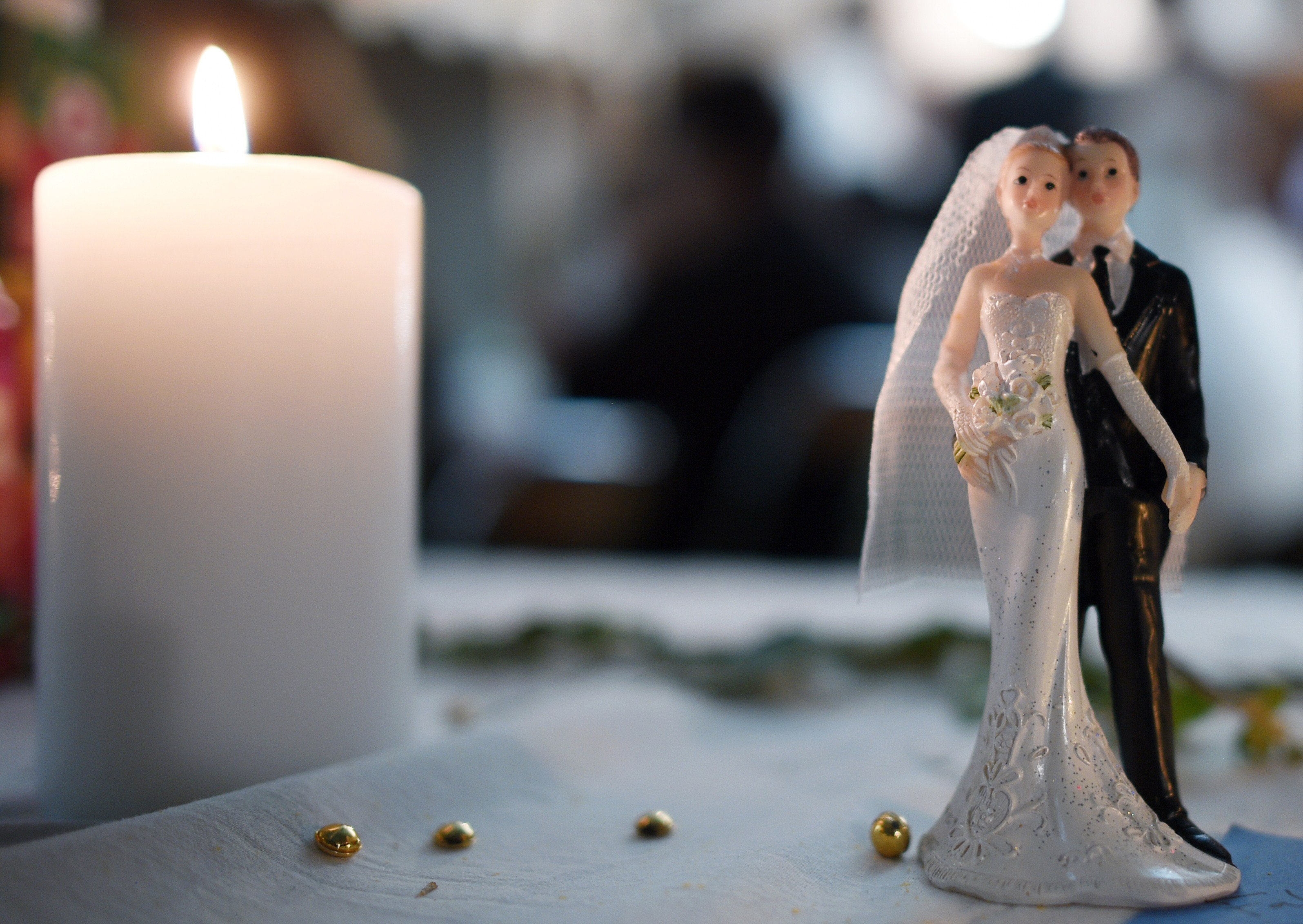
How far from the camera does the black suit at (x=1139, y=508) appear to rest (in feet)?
1.31

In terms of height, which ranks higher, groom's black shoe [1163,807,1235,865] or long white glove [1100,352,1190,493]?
long white glove [1100,352,1190,493]

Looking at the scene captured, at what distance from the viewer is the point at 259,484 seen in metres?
0.43

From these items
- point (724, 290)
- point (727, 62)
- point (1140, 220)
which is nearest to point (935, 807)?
point (724, 290)

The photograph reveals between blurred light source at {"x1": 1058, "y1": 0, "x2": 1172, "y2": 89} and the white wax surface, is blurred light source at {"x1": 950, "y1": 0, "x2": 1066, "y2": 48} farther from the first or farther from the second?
the white wax surface

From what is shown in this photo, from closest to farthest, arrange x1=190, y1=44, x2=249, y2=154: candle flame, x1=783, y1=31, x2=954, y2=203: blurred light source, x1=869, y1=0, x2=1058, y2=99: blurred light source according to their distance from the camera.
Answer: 1. x1=190, y1=44, x2=249, y2=154: candle flame
2. x1=869, y1=0, x2=1058, y2=99: blurred light source
3. x1=783, y1=31, x2=954, y2=203: blurred light source

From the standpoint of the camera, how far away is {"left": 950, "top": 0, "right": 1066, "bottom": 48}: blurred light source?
7.26 feet

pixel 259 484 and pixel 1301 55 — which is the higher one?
pixel 1301 55

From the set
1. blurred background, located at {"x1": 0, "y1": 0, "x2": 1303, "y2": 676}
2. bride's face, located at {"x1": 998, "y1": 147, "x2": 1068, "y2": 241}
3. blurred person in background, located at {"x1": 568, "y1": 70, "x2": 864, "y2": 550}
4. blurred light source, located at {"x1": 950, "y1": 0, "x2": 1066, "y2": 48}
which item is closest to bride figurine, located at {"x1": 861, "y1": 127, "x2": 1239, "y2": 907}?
bride's face, located at {"x1": 998, "y1": 147, "x2": 1068, "y2": 241}

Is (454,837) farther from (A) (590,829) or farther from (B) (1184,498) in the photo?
(B) (1184,498)

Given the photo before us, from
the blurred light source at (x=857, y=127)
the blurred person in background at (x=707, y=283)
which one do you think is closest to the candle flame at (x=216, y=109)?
the blurred person in background at (x=707, y=283)

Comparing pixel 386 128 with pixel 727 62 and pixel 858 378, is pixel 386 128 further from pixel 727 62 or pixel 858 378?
pixel 858 378

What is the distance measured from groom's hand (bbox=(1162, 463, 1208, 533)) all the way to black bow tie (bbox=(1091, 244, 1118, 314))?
0.08m

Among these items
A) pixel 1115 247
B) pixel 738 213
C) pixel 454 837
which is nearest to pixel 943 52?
pixel 738 213

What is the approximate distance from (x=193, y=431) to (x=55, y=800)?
7.1 inches
